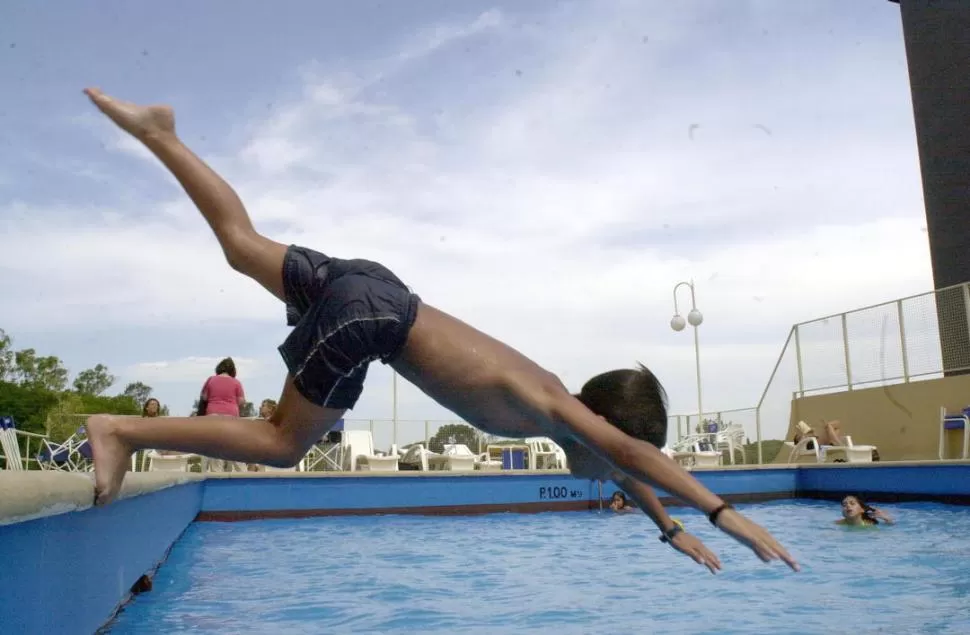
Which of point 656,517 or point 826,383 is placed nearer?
point 656,517

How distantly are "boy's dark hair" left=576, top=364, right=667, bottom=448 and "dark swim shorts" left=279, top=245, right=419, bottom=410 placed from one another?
760mm

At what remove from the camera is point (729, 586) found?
5555 mm

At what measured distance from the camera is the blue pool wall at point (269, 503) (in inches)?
87.4

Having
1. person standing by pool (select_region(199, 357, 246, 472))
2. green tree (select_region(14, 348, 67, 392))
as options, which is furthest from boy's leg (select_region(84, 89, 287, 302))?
green tree (select_region(14, 348, 67, 392))

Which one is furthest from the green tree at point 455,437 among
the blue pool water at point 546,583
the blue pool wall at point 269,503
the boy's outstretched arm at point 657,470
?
the boy's outstretched arm at point 657,470

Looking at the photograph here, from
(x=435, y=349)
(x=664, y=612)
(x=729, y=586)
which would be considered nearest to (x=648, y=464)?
(x=435, y=349)

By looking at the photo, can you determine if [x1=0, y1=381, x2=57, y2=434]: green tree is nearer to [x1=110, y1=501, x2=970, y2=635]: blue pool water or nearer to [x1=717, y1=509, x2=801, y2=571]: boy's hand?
[x1=110, y1=501, x2=970, y2=635]: blue pool water

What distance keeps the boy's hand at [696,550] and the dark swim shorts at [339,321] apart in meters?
1.32

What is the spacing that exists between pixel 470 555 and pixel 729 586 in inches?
93.6

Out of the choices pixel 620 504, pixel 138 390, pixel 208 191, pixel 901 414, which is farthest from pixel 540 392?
pixel 138 390

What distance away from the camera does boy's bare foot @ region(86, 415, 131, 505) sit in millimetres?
2555

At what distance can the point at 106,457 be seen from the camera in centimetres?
264

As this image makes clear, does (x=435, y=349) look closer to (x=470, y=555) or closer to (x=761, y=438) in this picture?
(x=470, y=555)

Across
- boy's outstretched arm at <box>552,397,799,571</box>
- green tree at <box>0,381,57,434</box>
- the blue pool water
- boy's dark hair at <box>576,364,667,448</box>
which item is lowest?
the blue pool water
